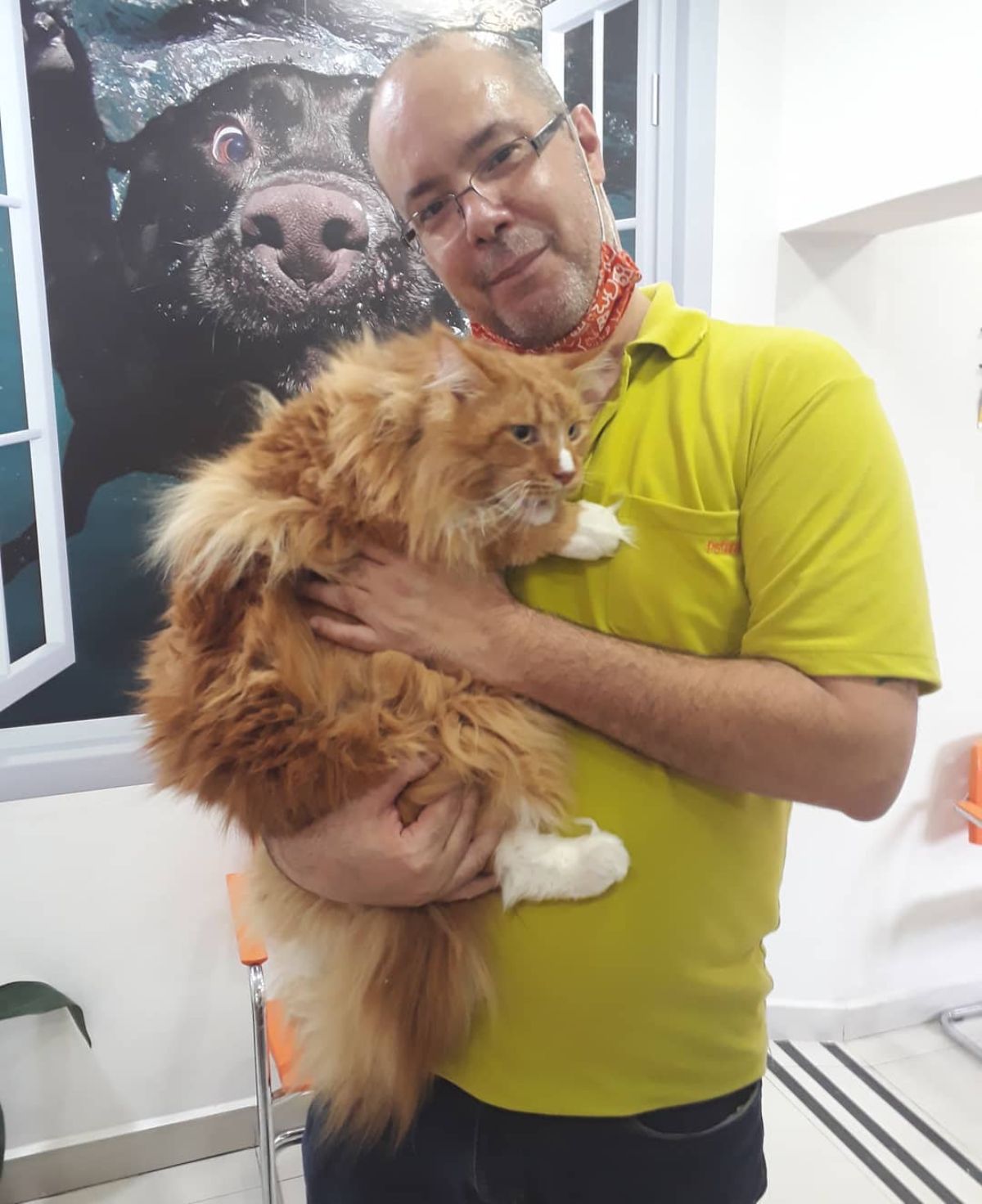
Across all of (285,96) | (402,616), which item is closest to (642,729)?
(402,616)

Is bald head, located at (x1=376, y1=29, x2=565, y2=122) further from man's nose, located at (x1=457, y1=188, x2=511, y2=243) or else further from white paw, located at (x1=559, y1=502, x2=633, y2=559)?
white paw, located at (x1=559, y1=502, x2=633, y2=559)

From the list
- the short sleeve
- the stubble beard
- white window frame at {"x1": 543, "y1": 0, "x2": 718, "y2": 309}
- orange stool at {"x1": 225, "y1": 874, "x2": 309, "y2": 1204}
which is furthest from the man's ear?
orange stool at {"x1": 225, "y1": 874, "x2": 309, "y2": 1204}

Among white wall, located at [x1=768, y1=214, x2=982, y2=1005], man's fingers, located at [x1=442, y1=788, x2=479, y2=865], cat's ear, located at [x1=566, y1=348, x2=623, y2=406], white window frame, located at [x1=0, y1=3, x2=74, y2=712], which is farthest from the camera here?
white wall, located at [x1=768, y1=214, x2=982, y2=1005]

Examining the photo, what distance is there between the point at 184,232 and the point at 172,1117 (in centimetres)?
222

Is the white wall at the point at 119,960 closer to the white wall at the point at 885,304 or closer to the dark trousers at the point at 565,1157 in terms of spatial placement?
the dark trousers at the point at 565,1157

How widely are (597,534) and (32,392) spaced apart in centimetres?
157

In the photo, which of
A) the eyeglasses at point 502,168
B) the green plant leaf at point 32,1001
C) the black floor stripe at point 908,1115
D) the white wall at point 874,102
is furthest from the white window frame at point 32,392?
the black floor stripe at point 908,1115

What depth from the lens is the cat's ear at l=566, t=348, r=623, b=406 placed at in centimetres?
106

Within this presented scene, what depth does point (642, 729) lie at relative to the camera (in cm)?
90

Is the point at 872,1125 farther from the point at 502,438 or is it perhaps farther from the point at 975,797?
the point at 502,438

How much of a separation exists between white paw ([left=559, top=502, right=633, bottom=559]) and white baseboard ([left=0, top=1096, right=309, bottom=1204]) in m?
1.92

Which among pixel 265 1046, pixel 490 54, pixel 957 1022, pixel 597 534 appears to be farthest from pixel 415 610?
pixel 957 1022

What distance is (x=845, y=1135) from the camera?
2.25m

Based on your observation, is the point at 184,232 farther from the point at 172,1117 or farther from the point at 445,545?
the point at 172,1117
